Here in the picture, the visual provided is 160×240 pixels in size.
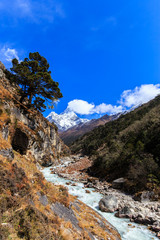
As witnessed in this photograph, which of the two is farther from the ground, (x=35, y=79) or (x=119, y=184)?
(x=35, y=79)

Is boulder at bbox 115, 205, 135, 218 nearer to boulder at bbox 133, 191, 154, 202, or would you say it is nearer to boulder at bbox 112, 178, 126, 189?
boulder at bbox 133, 191, 154, 202

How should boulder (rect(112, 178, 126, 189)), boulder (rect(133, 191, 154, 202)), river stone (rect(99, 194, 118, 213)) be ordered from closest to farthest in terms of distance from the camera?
river stone (rect(99, 194, 118, 213)) < boulder (rect(133, 191, 154, 202)) < boulder (rect(112, 178, 126, 189))

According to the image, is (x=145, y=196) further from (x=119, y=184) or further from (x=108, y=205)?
(x=108, y=205)

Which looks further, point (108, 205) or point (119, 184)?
point (119, 184)

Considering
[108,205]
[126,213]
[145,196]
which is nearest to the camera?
[126,213]

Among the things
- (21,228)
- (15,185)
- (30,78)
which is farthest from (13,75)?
(21,228)

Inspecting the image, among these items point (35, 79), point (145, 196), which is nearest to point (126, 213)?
point (145, 196)

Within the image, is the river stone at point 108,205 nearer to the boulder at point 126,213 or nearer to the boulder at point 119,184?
the boulder at point 126,213

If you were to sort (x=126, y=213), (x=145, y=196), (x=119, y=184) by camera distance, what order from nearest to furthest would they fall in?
(x=126, y=213) → (x=145, y=196) → (x=119, y=184)

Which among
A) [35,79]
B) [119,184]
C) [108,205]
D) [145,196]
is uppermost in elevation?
[35,79]

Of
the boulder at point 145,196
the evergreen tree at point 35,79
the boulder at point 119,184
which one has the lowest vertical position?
the boulder at point 145,196

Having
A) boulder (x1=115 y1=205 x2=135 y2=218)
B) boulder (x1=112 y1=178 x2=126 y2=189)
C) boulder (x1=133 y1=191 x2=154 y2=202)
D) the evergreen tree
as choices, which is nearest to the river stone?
boulder (x1=115 y1=205 x2=135 y2=218)

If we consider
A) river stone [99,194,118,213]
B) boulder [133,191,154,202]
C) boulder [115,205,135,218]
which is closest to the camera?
boulder [115,205,135,218]

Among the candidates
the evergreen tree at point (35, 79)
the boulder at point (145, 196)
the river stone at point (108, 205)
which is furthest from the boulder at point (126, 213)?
the evergreen tree at point (35, 79)
